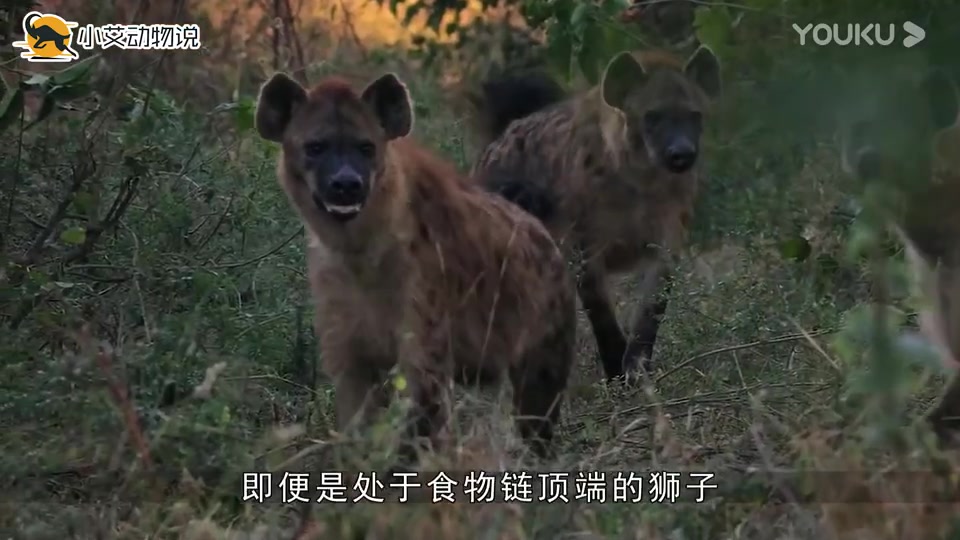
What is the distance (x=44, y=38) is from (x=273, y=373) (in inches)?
47.9

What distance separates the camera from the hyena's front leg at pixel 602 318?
559cm

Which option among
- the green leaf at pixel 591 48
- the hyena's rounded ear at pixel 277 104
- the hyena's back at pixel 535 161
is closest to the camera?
the green leaf at pixel 591 48

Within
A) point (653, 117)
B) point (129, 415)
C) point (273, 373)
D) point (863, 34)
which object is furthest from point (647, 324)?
point (863, 34)

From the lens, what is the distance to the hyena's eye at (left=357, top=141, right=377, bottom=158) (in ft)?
13.0

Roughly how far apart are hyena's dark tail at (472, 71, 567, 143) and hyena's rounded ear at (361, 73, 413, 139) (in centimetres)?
228

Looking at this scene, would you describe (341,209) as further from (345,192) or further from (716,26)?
(716,26)

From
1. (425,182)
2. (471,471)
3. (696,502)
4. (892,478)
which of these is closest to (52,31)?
(425,182)

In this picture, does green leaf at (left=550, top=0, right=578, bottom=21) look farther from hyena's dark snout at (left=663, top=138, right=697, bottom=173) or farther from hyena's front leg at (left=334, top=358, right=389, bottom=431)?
hyena's dark snout at (left=663, top=138, right=697, bottom=173)

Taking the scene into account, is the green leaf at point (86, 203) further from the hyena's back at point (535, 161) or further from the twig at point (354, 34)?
the twig at point (354, 34)

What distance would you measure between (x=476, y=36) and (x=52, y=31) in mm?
2799

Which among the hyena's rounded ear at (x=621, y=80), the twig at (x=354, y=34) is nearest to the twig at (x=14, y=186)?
the hyena's rounded ear at (x=621, y=80)

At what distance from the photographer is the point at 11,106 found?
3844mm

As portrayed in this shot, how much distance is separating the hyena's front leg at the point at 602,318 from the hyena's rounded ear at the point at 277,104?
179 centimetres

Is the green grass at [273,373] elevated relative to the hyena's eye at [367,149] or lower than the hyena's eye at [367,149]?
lower
